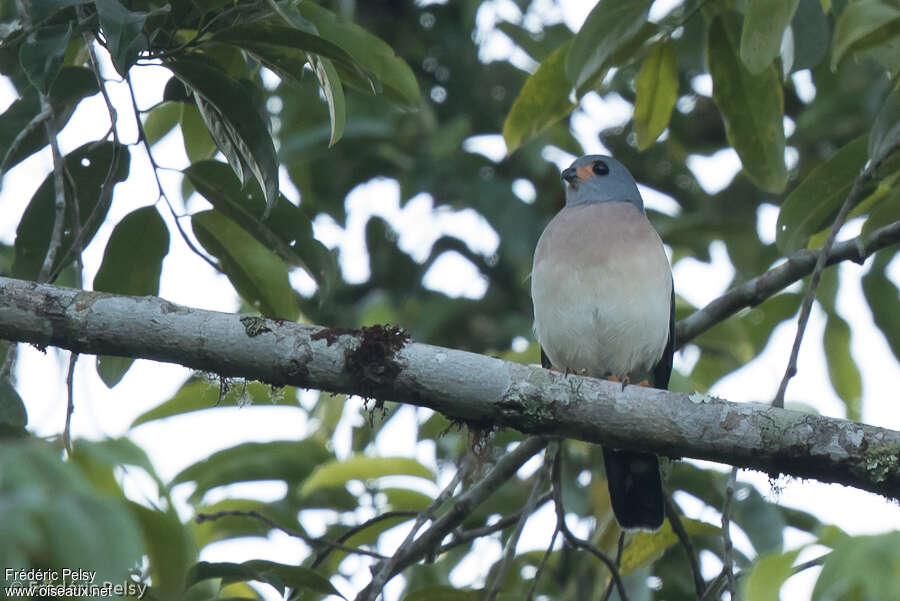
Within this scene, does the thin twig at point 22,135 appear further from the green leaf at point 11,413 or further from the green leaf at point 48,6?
the green leaf at point 11,413

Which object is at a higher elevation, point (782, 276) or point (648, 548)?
point (782, 276)

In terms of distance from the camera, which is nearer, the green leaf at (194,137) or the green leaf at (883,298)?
the green leaf at (194,137)

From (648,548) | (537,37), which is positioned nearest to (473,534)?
(648,548)

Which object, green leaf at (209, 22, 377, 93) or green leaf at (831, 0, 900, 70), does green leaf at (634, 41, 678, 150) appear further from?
green leaf at (209, 22, 377, 93)

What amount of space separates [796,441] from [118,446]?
158 centimetres

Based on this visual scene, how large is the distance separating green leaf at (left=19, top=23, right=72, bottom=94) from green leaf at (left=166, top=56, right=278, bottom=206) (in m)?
0.36

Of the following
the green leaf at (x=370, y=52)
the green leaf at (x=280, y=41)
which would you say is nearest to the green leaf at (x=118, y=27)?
the green leaf at (x=280, y=41)

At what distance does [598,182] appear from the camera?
15.9 ft

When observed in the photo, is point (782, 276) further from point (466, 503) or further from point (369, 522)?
point (369, 522)

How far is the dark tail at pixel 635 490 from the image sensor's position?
12.2 feet

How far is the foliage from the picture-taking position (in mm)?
2385

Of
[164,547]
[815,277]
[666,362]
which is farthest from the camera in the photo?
[666,362]

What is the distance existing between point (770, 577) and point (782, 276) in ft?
5.71

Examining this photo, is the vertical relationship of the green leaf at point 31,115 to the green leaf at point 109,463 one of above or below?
above
